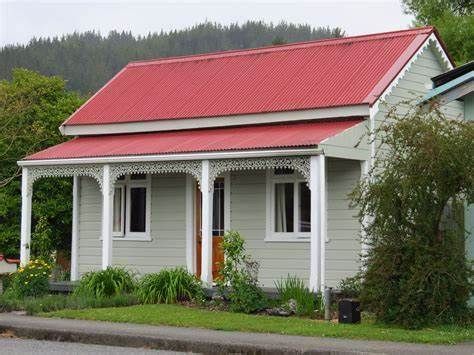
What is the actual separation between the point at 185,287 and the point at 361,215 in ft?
16.9

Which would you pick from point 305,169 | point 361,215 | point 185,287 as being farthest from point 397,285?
point 185,287

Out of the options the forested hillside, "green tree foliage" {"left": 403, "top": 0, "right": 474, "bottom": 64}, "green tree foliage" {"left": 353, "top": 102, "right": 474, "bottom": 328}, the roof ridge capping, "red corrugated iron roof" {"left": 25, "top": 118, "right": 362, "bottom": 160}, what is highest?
the forested hillside

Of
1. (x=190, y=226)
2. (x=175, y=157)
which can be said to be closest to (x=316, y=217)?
(x=175, y=157)

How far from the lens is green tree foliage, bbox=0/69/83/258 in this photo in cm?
2691

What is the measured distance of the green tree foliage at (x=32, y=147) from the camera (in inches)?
1059

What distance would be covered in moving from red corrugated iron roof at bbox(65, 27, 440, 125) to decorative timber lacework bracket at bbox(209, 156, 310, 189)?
1.90 m

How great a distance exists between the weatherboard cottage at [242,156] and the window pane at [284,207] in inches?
0.8

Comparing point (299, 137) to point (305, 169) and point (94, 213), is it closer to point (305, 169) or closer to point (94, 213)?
point (305, 169)

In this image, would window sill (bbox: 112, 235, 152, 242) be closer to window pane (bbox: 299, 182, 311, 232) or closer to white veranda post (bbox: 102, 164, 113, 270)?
white veranda post (bbox: 102, 164, 113, 270)

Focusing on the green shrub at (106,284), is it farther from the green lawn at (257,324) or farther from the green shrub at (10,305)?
the green lawn at (257,324)

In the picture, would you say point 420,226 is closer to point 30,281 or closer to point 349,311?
point 349,311

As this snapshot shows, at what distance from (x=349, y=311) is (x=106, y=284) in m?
6.11

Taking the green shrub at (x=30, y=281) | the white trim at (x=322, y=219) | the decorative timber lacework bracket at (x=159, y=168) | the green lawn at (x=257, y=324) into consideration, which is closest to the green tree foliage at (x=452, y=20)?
the decorative timber lacework bracket at (x=159, y=168)

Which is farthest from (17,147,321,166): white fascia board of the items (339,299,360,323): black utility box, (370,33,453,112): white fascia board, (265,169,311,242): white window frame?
(339,299,360,323): black utility box
